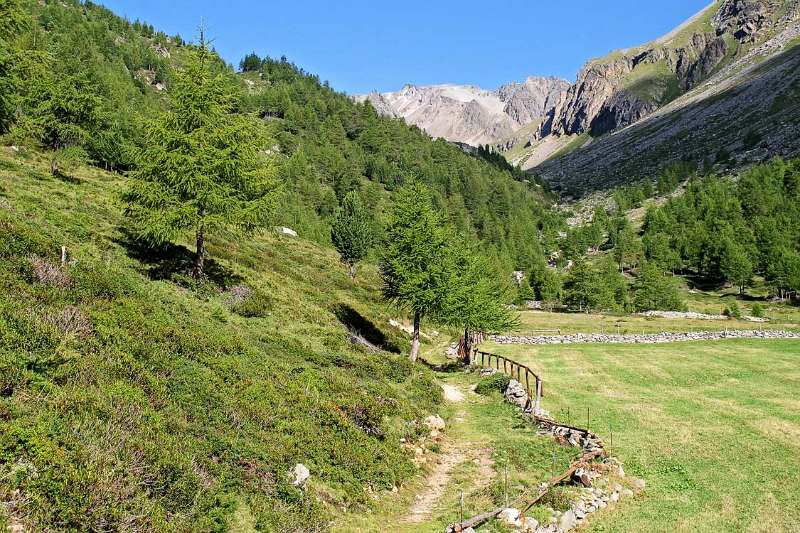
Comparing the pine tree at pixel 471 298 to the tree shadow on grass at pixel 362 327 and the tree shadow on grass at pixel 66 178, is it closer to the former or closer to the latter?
the tree shadow on grass at pixel 362 327

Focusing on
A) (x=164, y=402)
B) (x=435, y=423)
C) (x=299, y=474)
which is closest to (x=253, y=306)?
(x=435, y=423)

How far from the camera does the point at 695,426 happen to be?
21016 millimetres

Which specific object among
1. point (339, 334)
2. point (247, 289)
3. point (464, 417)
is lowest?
point (464, 417)

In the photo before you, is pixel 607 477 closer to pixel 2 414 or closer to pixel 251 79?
pixel 2 414

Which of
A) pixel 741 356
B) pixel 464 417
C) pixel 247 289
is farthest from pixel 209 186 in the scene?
pixel 741 356

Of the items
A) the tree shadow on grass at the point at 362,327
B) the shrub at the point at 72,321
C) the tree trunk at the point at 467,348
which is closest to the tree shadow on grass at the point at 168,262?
the tree shadow on grass at the point at 362,327

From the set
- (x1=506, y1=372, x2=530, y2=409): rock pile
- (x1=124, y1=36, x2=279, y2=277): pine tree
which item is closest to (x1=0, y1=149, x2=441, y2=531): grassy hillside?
(x1=124, y1=36, x2=279, y2=277): pine tree

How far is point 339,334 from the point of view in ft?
98.9

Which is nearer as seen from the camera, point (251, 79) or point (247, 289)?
point (247, 289)

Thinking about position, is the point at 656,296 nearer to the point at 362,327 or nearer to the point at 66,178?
the point at 362,327

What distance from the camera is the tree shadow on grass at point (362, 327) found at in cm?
3550

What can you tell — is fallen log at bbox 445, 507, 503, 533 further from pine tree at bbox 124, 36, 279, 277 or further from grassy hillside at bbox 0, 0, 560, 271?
grassy hillside at bbox 0, 0, 560, 271

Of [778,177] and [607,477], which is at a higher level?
[778,177]

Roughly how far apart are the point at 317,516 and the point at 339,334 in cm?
1915
